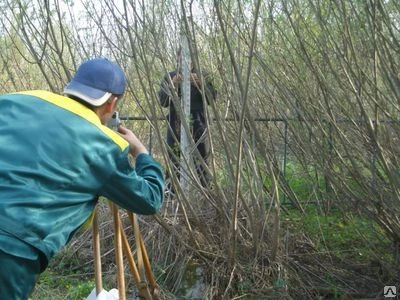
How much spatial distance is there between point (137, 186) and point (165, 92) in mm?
2596

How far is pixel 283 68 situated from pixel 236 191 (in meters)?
1.39

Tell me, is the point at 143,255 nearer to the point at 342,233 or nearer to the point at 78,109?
the point at 78,109

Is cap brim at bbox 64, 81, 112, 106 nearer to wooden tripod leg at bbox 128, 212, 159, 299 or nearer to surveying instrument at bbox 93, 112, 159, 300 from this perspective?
surveying instrument at bbox 93, 112, 159, 300

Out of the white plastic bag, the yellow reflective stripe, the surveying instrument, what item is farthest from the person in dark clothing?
the yellow reflective stripe

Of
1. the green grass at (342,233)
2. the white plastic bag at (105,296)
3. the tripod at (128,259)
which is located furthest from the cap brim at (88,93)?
the green grass at (342,233)

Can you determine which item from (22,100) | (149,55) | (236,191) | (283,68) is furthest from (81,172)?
(283,68)

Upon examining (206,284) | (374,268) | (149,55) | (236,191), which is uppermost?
(149,55)

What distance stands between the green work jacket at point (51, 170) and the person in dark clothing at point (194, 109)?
2.41m

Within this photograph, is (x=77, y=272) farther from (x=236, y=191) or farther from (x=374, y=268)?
(x=374, y=268)

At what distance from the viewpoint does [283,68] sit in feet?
18.4

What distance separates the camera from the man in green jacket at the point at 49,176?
218 centimetres

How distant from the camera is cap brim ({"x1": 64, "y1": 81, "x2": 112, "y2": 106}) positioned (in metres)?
2.54

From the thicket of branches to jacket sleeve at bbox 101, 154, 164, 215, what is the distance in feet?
6.07

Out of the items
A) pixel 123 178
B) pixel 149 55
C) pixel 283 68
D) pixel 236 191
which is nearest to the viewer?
pixel 123 178
